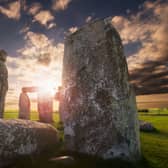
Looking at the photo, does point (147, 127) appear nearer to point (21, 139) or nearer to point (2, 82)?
point (2, 82)

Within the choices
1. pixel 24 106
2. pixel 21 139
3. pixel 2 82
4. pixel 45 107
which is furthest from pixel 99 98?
pixel 24 106

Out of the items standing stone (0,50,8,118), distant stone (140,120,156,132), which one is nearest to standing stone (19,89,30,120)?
standing stone (0,50,8,118)

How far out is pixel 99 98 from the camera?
582 centimetres

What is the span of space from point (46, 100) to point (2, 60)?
343 inches

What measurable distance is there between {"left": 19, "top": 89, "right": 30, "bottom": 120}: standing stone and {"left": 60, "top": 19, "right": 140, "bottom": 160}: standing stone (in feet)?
49.4

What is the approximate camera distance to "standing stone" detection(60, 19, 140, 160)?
557 centimetres

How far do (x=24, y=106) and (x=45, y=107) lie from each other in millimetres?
2324

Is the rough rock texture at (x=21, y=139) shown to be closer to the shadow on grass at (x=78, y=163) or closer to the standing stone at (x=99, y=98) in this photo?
the shadow on grass at (x=78, y=163)

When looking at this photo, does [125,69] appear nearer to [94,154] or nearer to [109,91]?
[109,91]

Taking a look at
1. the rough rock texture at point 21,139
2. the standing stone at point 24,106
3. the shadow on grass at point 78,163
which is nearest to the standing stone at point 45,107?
the standing stone at point 24,106

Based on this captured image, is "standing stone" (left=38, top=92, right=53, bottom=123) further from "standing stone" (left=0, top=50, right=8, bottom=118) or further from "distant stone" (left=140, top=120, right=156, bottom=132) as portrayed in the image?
"distant stone" (left=140, top=120, right=156, bottom=132)

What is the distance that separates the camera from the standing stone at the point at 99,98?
5.57 metres

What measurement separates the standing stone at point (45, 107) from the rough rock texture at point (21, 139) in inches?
533

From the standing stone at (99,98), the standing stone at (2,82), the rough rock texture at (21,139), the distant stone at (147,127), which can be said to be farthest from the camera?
the distant stone at (147,127)
